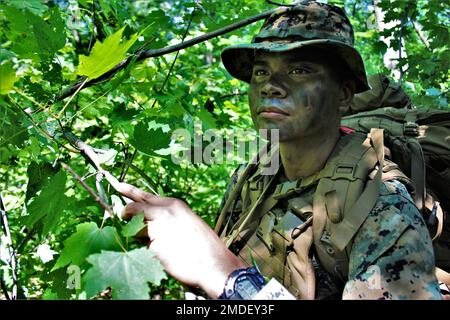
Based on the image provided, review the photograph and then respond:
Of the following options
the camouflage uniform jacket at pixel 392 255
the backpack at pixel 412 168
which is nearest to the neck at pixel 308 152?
the backpack at pixel 412 168

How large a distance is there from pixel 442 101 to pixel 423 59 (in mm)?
371

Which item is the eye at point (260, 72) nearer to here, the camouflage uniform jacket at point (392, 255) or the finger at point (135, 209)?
the camouflage uniform jacket at point (392, 255)

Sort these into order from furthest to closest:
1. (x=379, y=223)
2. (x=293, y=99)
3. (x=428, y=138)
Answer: (x=428, y=138) → (x=293, y=99) → (x=379, y=223)

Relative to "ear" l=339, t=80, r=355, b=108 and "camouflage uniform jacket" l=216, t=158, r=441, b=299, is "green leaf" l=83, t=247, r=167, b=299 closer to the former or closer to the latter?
"camouflage uniform jacket" l=216, t=158, r=441, b=299

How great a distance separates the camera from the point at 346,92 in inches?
106

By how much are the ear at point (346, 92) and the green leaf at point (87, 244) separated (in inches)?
60.6

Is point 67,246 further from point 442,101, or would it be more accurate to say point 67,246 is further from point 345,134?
point 442,101

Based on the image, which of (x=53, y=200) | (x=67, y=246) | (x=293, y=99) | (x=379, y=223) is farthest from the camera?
(x=293, y=99)

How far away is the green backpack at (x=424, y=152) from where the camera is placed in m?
2.58

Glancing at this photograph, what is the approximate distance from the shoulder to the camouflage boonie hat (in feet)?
2.38

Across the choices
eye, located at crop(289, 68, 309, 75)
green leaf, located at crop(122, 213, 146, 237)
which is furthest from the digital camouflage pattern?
green leaf, located at crop(122, 213, 146, 237)

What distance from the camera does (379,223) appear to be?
2.12 meters

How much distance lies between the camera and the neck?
8.57ft

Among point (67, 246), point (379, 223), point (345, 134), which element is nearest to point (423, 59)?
point (345, 134)
